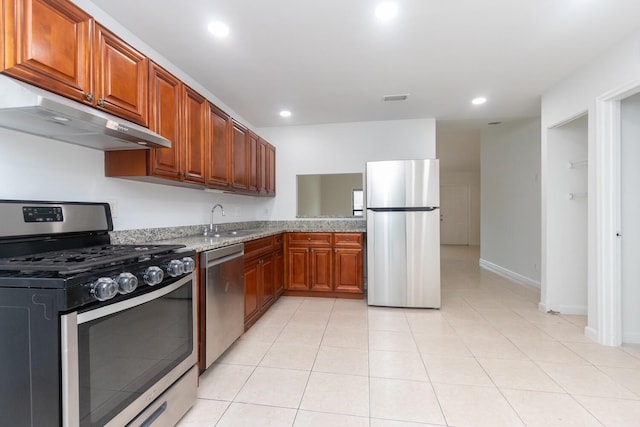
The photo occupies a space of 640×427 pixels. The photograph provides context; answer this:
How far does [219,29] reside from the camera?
2.06 meters

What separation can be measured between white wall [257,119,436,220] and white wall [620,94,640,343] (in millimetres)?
1938

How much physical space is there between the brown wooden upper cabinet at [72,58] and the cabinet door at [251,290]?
151cm

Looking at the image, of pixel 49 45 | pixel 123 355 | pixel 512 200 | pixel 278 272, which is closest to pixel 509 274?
pixel 512 200

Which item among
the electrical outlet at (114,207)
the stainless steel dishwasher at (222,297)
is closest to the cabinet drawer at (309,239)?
the stainless steel dishwasher at (222,297)

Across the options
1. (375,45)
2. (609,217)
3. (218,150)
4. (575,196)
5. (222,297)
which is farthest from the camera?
(575,196)

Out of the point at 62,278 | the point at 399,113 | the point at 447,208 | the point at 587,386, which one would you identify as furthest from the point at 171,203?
the point at 447,208

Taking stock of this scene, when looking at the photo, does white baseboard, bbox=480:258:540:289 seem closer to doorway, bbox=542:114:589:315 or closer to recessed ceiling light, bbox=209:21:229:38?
doorway, bbox=542:114:589:315

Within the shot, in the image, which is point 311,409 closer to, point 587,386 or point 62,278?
point 62,278

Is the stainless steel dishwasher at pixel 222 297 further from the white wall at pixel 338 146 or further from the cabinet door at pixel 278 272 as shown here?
the white wall at pixel 338 146

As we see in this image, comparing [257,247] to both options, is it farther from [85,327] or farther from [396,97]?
[396,97]

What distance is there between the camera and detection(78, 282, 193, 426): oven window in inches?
42.1

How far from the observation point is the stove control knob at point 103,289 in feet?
3.50

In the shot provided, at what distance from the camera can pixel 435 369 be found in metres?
2.05

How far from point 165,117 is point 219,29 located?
2.46ft
